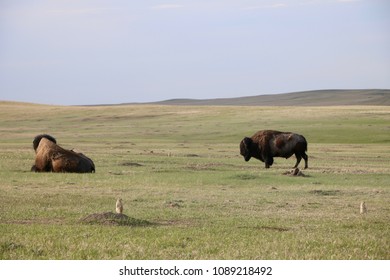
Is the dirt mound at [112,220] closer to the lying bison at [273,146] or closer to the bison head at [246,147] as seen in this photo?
the lying bison at [273,146]

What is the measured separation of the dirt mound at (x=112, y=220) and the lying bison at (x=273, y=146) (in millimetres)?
22287

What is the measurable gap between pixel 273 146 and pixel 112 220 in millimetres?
23400

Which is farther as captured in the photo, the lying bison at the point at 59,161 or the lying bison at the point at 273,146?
the lying bison at the point at 273,146

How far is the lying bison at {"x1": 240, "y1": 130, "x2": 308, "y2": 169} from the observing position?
3769 cm

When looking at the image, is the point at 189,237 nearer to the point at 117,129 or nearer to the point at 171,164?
the point at 171,164

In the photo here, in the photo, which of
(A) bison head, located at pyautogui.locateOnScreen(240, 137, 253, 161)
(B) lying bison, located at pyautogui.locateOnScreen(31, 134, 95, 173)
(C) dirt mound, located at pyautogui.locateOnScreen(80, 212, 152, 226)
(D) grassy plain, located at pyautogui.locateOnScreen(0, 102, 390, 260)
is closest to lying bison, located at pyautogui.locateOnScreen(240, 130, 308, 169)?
(A) bison head, located at pyautogui.locateOnScreen(240, 137, 253, 161)

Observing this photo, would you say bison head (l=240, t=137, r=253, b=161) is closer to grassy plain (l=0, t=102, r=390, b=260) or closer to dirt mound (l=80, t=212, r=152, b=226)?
grassy plain (l=0, t=102, r=390, b=260)

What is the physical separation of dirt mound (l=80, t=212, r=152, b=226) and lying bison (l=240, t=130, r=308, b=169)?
2229cm

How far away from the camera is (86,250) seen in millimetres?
11688

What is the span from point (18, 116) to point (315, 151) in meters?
54.0

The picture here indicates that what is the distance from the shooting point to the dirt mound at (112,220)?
15266 millimetres

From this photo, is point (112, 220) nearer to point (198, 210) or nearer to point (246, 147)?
point (198, 210)

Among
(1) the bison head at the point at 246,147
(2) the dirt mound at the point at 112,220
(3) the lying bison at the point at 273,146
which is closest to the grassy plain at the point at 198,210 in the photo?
(2) the dirt mound at the point at 112,220
